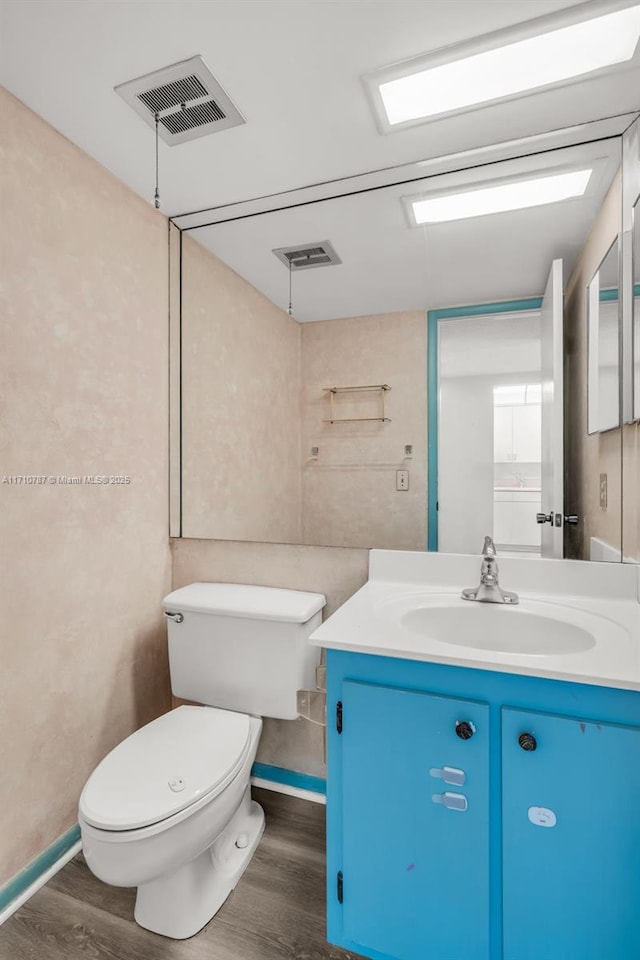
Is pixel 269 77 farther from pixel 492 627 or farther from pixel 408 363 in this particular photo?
pixel 492 627

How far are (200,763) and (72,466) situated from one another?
962 mm

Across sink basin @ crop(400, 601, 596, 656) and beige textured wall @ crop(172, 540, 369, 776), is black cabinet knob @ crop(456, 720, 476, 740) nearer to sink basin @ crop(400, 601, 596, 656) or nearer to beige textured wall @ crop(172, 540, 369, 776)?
sink basin @ crop(400, 601, 596, 656)

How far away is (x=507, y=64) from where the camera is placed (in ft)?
3.87

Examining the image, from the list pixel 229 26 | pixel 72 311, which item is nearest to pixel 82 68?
pixel 229 26

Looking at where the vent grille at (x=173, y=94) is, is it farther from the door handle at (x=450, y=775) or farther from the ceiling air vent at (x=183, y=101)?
the door handle at (x=450, y=775)

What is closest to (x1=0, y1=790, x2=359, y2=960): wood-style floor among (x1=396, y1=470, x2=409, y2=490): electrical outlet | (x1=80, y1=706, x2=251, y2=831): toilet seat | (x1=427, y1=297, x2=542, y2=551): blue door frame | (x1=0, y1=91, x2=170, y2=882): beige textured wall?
(x1=0, y1=91, x2=170, y2=882): beige textured wall

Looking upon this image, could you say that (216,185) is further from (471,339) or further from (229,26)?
(471,339)

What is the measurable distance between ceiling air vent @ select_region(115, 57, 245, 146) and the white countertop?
140cm

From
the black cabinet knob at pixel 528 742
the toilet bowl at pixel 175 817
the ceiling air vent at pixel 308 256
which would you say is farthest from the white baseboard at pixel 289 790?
the ceiling air vent at pixel 308 256

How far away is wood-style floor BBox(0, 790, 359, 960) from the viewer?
1216mm

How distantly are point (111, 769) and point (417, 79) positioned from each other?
78.3 inches

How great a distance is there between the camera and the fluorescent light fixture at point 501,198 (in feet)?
4.69

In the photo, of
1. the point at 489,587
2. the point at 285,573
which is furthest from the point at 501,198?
the point at 285,573

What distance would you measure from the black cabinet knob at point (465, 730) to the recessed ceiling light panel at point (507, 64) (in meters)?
1.54
